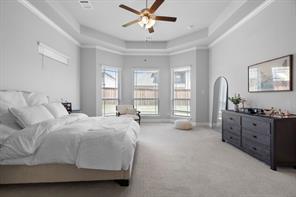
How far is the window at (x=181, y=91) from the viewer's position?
7.81 meters

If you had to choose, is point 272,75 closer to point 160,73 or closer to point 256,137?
point 256,137

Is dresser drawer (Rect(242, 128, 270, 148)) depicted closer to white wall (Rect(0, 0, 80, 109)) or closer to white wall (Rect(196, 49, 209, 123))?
white wall (Rect(196, 49, 209, 123))

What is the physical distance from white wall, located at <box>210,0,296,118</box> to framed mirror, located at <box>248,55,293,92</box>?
10cm

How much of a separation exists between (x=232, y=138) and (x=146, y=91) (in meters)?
4.54

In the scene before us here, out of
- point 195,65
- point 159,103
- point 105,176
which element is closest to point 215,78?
point 195,65

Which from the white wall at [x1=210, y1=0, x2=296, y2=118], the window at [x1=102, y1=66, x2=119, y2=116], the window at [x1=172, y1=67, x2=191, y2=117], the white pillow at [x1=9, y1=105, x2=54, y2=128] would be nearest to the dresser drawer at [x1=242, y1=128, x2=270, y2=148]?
the white wall at [x1=210, y1=0, x2=296, y2=118]

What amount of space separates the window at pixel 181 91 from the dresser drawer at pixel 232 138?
294 cm

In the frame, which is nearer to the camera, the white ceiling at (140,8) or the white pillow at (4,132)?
the white pillow at (4,132)

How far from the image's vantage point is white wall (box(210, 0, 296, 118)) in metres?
3.34

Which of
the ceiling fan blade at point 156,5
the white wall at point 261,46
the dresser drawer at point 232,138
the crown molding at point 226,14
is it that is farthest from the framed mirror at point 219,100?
the ceiling fan blade at point 156,5

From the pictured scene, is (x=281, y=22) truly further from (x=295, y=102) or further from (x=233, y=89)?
(x=233, y=89)

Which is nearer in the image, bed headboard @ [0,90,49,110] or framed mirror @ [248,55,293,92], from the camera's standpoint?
bed headboard @ [0,90,49,110]

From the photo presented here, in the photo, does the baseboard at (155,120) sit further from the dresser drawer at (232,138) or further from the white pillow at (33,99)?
the white pillow at (33,99)

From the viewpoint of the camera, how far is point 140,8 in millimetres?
4863
